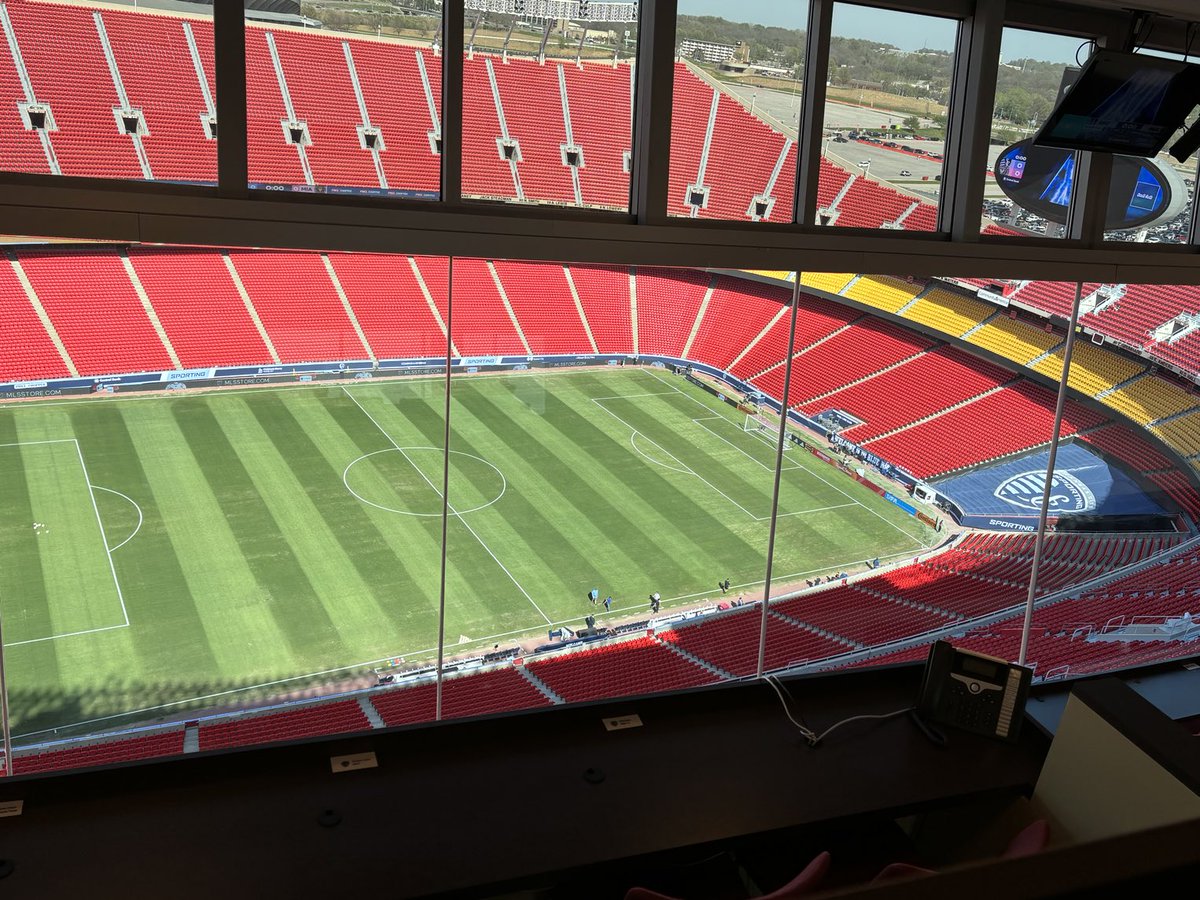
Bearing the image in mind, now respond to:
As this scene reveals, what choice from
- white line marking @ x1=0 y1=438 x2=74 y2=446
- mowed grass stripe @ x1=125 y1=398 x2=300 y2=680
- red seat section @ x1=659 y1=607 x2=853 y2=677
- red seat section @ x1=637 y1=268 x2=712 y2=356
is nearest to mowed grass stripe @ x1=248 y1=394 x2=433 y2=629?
mowed grass stripe @ x1=125 y1=398 x2=300 y2=680

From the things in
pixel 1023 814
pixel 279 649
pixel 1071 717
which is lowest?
pixel 279 649

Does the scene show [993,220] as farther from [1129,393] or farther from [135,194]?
[1129,393]

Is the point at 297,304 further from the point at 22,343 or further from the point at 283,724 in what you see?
the point at 22,343

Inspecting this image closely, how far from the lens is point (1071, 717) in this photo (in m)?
2.71

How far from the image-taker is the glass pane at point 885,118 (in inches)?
151

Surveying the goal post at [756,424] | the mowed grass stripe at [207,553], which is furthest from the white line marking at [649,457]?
the mowed grass stripe at [207,553]

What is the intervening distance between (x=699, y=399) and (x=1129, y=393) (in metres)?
6.72

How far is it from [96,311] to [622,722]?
22.7ft

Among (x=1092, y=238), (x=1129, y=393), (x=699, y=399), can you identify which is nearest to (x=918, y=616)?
(x=699, y=399)

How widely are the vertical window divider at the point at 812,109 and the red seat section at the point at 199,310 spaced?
4809 millimetres

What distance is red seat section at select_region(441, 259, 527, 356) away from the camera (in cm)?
1186

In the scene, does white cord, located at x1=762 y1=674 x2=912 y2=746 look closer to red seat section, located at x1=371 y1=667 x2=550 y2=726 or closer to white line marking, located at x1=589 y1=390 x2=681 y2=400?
red seat section, located at x1=371 y1=667 x2=550 y2=726

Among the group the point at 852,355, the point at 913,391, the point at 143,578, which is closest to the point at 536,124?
the point at 143,578

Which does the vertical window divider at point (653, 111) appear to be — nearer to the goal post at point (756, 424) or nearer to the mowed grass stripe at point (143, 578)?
the mowed grass stripe at point (143, 578)
